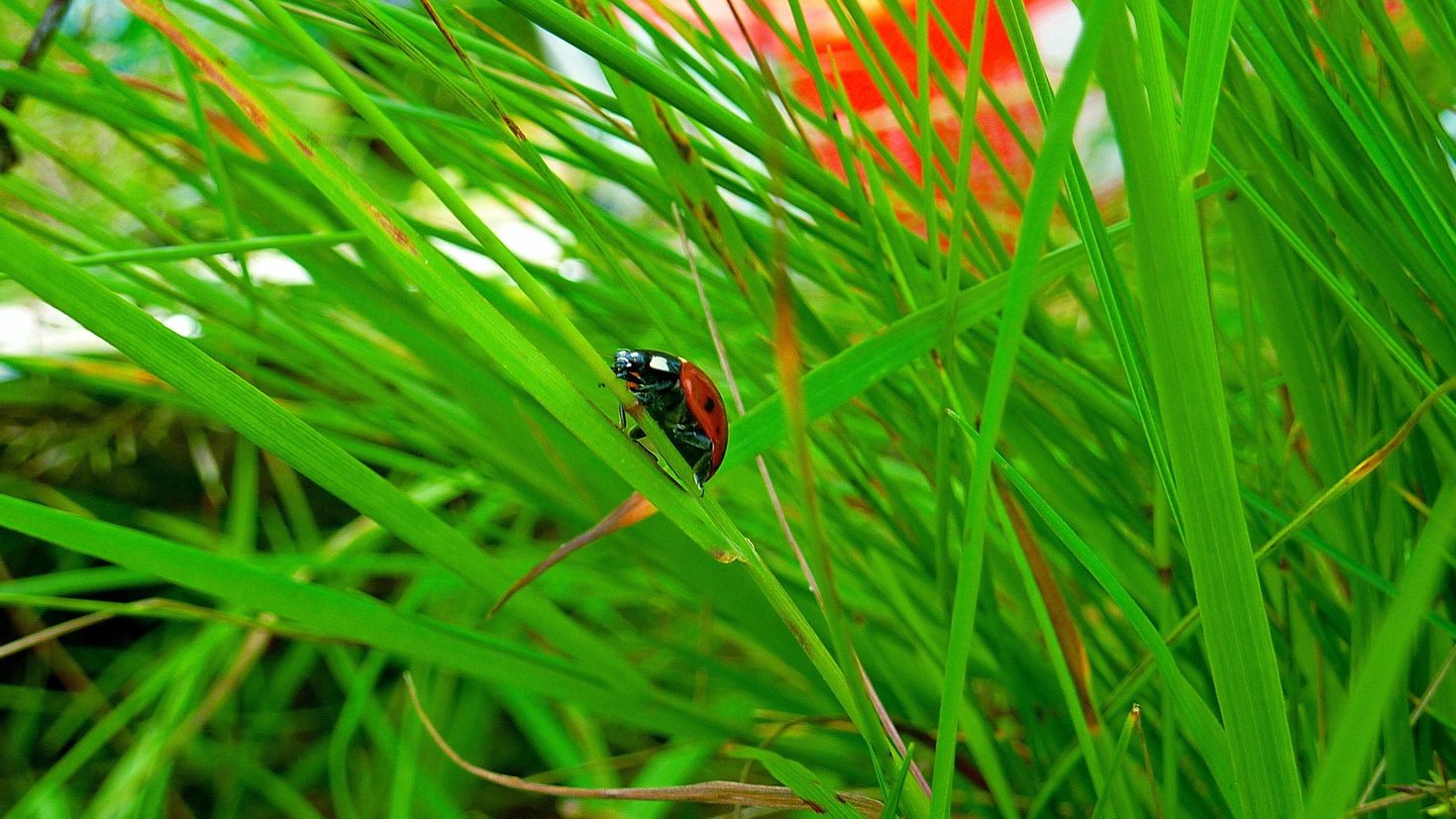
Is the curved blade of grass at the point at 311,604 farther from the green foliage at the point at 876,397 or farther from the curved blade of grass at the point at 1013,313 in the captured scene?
the curved blade of grass at the point at 1013,313

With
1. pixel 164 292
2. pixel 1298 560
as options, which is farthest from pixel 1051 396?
pixel 164 292

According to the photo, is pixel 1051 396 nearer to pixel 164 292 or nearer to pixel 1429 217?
pixel 1429 217

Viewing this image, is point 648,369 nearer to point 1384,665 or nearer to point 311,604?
point 311,604

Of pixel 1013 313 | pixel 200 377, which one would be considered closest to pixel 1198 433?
pixel 1013 313

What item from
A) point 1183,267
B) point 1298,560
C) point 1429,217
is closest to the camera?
point 1183,267

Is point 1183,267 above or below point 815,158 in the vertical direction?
below

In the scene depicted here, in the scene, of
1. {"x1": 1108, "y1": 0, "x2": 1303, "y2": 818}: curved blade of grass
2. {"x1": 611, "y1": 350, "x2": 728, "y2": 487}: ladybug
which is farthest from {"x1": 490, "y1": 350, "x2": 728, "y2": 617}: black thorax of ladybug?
{"x1": 1108, "y1": 0, "x2": 1303, "y2": 818}: curved blade of grass

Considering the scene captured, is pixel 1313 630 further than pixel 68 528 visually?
Yes

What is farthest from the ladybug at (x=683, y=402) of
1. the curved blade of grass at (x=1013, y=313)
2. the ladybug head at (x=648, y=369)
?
the curved blade of grass at (x=1013, y=313)
